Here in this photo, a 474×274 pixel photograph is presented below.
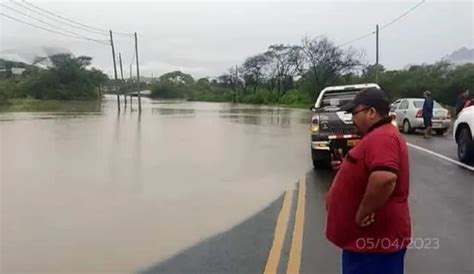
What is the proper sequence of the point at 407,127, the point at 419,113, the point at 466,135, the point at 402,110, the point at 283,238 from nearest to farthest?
the point at 283,238, the point at 466,135, the point at 419,113, the point at 407,127, the point at 402,110

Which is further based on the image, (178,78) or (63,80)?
(178,78)

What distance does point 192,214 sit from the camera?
270 inches

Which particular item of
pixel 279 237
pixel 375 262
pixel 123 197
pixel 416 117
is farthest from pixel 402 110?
pixel 375 262

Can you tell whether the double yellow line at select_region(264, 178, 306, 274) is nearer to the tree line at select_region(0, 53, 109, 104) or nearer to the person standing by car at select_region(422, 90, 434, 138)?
the person standing by car at select_region(422, 90, 434, 138)

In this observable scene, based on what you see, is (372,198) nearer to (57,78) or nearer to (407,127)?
(407,127)

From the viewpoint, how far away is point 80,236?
5.79 meters

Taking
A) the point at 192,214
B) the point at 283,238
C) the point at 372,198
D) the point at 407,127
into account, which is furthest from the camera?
the point at 407,127

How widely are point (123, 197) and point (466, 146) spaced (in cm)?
778

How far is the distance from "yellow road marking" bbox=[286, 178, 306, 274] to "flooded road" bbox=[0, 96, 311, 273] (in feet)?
1.69

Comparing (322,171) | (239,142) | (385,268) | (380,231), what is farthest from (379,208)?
(239,142)

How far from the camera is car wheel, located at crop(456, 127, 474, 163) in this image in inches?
447

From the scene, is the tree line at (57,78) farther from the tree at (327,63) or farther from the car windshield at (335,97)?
the car windshield at (335,97)

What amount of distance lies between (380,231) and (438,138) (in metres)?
16.2

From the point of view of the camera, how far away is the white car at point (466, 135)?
11.3 m
